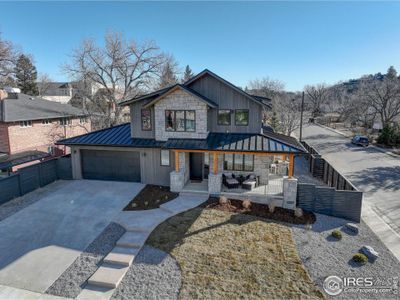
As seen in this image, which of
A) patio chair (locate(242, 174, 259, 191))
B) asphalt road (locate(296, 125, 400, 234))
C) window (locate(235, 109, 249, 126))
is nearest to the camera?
asphalt road (locate(296, 125, 400, 234))

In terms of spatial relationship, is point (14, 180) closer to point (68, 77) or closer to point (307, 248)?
point (307, 248)

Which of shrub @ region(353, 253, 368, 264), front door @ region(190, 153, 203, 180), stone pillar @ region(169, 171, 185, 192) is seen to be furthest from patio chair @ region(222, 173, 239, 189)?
shrub @ region(353, 253, 368, 264)

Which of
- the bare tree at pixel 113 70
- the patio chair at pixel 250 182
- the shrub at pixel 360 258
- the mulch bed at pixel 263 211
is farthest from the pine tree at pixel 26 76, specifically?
the shrub at pixel 360 258

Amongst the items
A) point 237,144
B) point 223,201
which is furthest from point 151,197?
point 237,144

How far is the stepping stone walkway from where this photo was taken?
25.0 feet

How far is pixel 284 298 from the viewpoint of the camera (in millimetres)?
7086

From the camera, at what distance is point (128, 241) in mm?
9828

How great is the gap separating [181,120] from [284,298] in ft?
36.3

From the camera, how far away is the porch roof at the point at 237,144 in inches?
530

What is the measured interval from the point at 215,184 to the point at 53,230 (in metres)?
8.22

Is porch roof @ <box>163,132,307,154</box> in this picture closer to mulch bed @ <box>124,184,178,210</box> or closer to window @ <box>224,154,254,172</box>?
window @ <box>224,154,254,172</box>

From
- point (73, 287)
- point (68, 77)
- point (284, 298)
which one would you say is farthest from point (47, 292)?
point (68, 77)

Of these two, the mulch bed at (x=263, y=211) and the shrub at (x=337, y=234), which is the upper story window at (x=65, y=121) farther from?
the shrub at (x=337, y=234)

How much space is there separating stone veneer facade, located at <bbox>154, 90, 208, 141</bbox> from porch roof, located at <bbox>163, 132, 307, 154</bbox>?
46 centimetres
